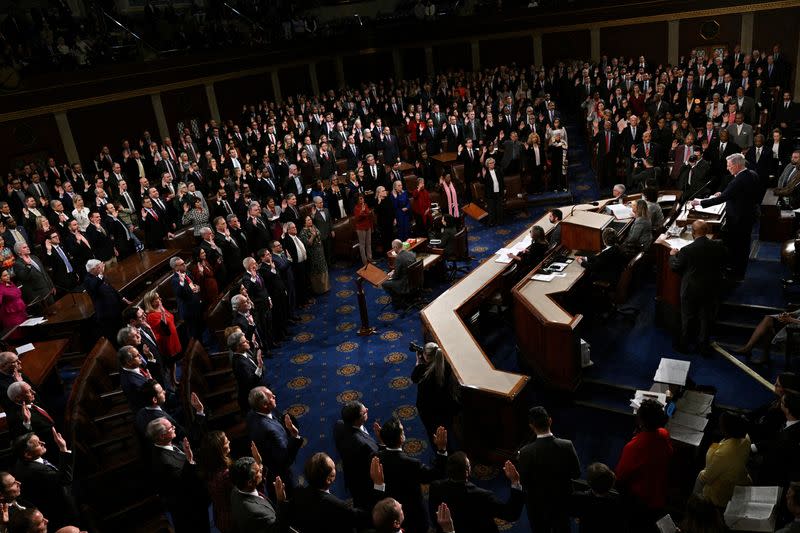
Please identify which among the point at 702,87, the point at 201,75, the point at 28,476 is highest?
the point at 201,75

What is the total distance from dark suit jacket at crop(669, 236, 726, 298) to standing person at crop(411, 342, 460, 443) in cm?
302

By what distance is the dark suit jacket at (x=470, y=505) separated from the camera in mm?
3834

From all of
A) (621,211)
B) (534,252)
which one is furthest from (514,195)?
(534,252)

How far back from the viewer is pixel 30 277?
347 inches

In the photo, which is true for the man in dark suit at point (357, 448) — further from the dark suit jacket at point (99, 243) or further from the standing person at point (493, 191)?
Result: the standing person at point (493, 191)

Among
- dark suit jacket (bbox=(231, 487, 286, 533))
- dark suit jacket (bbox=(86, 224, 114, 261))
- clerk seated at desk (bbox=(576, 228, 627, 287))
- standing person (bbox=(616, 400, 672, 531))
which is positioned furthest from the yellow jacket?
dark suit jacket (bbox=(86, 224, 114, 261))

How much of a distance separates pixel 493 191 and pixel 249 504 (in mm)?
9970

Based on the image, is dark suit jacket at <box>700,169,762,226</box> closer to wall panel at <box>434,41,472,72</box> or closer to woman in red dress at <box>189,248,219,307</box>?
woman in red dress at <box>189,248,219,307</box>

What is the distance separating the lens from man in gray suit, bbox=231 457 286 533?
13.0ft

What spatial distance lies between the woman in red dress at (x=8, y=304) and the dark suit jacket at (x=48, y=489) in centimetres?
390

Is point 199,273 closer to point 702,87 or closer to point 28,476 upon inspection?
point 28,476

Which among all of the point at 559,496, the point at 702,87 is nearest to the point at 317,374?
the point at 559,496

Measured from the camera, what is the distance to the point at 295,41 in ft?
75.2

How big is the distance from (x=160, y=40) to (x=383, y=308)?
1503cm
